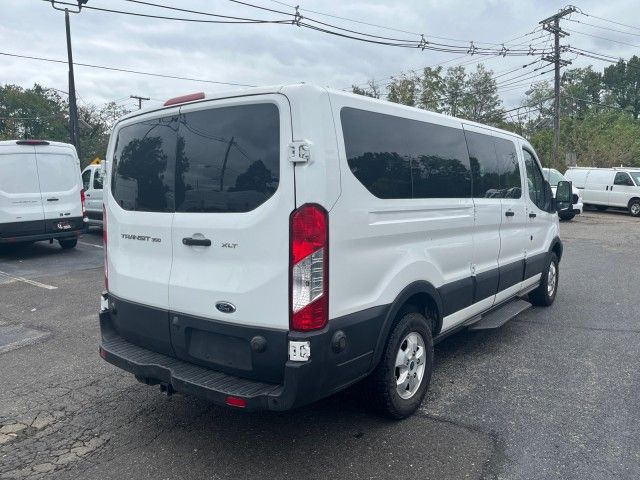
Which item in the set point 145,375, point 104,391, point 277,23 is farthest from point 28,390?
point 277,23

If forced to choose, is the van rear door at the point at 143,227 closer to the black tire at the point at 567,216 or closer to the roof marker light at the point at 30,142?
the roof marker light at the point at 30,142

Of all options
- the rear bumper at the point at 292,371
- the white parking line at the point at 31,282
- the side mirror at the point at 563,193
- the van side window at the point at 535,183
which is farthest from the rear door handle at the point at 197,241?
the white parking line at the point at 31,282

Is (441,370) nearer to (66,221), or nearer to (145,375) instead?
(145,375)

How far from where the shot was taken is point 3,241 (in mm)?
10266

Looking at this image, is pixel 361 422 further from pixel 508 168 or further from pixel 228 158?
pixel 508 168

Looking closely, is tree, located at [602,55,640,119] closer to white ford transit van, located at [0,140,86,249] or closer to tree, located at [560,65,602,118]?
tree, located at [560,65,602,118]

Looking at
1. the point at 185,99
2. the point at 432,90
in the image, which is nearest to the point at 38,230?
the point at 185,99

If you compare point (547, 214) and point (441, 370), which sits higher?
point (547, 214)

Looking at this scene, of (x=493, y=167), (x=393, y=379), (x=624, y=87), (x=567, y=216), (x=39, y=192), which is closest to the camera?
(x=393, y=379)

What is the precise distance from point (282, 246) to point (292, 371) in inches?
26.6

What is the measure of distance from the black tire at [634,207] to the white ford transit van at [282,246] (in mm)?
19436

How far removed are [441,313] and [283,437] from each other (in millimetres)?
1527

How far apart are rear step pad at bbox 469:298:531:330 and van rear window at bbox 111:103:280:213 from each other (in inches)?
111

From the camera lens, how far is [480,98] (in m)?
47.6
